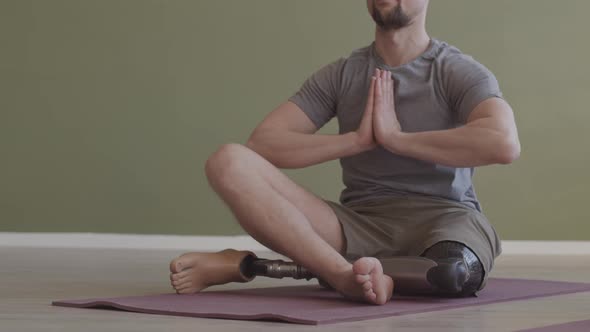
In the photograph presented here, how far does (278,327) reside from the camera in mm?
1894

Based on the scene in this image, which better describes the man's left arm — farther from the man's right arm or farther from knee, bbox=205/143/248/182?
knee, bbox=205/143/248/182

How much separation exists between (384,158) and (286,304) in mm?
575

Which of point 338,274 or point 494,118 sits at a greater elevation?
point 494,118

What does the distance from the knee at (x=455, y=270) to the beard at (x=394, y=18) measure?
1.91 feet

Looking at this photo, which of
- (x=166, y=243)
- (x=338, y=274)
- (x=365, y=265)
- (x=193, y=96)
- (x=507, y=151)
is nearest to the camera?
(x=365, y=265)

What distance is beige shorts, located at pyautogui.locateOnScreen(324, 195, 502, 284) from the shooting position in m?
2.52

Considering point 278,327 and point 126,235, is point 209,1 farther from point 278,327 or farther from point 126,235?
point 278,327

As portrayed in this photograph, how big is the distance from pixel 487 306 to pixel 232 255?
65 cm

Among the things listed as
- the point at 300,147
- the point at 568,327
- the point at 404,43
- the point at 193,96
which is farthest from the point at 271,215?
the point at 193,96

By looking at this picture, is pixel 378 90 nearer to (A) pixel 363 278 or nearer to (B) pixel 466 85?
(B) pixel 466 85

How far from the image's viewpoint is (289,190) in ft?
8.21

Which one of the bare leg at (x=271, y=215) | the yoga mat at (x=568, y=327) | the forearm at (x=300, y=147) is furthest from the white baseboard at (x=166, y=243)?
the yoga mat at (x=568, y=327)

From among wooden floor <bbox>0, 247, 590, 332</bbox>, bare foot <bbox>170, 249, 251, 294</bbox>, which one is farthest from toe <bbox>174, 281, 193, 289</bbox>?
wooden floor <bbox>0, 247, 590, 332</bbox>

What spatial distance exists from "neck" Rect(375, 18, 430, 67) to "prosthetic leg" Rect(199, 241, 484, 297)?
0.53m
